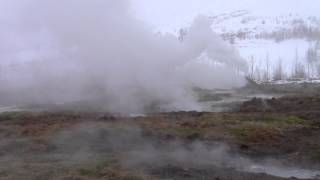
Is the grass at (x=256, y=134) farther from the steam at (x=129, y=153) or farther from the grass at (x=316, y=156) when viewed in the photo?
the grass at (x=316, y=156)

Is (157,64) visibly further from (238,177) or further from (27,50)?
(238,177)

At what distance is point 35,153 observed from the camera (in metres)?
24.0

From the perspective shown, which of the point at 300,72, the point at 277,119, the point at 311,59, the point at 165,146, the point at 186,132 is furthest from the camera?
the point at 311,59

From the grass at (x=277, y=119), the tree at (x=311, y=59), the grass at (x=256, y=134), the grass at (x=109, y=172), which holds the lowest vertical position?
the grass at (x=109, y=172)

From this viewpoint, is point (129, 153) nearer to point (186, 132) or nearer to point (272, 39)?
point (186, 132)

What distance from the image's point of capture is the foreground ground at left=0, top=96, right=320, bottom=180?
19.8 metres

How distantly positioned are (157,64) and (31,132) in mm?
18600

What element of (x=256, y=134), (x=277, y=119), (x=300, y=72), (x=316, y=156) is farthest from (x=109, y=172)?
(x=300, y=72)

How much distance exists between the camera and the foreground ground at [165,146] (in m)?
19.8

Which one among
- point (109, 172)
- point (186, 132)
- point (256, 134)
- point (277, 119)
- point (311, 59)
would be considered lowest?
point (109, 172)

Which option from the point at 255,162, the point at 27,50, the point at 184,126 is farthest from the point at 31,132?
the point at 27,50

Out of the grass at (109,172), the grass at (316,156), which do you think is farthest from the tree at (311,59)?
the grass at (109,172)

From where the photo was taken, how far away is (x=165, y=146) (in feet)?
81.0

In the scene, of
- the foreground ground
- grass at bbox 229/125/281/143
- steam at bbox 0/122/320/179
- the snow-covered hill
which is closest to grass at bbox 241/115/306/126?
the foreground ground
